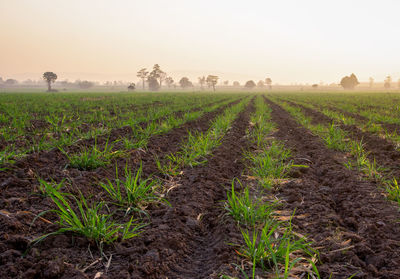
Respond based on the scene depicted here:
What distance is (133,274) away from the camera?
208cm

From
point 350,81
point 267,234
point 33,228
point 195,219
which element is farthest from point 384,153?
point 350,81

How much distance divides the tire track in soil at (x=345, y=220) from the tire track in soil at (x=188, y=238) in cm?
91

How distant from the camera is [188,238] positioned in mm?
2812

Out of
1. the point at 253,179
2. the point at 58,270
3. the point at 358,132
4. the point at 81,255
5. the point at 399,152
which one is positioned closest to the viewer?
the point at 58,270

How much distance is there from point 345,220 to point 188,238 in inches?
Answer: 75.8

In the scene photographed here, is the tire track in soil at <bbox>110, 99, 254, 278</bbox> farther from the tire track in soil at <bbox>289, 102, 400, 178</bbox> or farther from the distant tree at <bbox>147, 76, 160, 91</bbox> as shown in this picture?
the distant tree at <bbox>147, 76, 160, 91</bbox>

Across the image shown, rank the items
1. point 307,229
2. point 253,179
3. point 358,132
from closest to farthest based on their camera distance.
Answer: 1. point 307,229
2. point 253,179
3. point 358,132

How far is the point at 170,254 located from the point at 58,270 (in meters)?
0.95

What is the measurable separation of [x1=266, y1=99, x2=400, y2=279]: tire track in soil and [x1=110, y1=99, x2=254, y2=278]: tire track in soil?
91 cm

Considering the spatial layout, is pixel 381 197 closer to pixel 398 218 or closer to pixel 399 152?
pixel 398 218

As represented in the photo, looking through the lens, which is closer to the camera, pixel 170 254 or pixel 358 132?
pixel 170 254

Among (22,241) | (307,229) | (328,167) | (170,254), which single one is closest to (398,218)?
(307,229)

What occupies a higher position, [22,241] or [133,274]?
[22,241]

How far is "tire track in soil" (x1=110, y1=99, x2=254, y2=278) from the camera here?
227 cm
